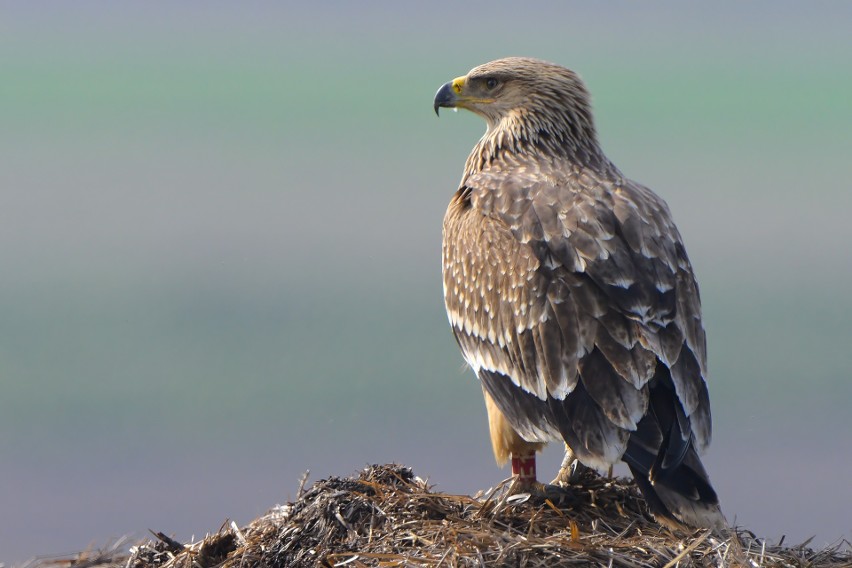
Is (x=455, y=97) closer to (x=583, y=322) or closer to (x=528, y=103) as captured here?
(x=528, y=103)

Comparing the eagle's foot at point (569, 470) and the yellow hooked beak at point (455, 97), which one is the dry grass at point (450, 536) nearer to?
the eagle's foot at point (569, 470)

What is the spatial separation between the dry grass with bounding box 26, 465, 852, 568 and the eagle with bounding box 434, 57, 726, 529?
27 centimetres

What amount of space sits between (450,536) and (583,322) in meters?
1.39

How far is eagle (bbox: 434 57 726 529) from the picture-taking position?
18.4 feet

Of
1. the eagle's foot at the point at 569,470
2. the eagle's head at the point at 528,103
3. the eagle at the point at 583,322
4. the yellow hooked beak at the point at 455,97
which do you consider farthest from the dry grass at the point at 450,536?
the yellow hooked beak at the point at 455,97

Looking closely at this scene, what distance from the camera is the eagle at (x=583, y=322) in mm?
5609

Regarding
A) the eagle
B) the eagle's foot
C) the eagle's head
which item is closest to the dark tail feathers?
the eagle

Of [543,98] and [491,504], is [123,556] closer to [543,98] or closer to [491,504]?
[491,504]

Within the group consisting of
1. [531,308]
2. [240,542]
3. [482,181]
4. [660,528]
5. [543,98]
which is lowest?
[660,528]

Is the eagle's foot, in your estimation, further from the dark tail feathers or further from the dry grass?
the dark tail feathers

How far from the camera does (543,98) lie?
25.9ft

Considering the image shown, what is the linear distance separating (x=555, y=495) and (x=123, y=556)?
2.64m

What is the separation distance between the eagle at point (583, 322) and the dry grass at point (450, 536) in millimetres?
270

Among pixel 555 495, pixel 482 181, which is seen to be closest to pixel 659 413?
pixel 555 495
